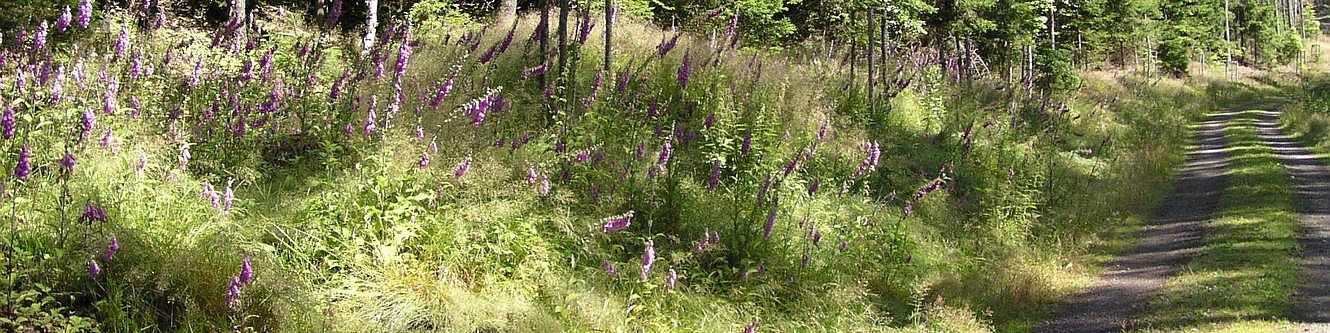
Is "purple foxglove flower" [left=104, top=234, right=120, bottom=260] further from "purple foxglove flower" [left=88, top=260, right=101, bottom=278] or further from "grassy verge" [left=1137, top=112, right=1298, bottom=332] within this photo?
"grassy verge" [left=1137, top=112, right=1298, bottom=332]

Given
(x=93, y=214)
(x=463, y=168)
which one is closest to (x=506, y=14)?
(x=463, y=168)

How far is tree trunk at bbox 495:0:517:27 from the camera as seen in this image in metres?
10.7

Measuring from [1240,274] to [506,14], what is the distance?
8.24m

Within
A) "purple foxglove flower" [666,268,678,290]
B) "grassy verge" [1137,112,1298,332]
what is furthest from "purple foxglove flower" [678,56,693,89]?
"grassy verge" [1137,112,1298,332]

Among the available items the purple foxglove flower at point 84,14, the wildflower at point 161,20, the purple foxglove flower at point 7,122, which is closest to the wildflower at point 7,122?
the purple foxglove flower at point 7,122

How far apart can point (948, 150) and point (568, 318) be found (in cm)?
790

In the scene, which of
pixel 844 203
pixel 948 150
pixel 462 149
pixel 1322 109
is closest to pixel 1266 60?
pixel 1322 109

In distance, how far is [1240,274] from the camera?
8.70 m

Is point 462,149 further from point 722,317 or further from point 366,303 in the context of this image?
point 722,317

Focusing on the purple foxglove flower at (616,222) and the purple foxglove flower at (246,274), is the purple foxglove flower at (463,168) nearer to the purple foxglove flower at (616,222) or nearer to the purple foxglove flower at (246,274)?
the purple foxglove flower at (616,222)

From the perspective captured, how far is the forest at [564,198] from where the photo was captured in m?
4.24

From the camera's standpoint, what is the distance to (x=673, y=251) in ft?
20.1

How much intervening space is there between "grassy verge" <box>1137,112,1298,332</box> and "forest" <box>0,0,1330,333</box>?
0.15 ft

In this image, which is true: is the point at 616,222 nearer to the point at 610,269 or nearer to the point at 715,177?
the point at 610,269
